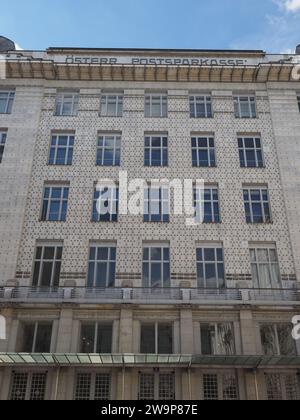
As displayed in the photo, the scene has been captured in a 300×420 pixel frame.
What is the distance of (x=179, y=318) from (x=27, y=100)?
A: 717 inches

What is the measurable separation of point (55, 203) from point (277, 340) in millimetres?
15128

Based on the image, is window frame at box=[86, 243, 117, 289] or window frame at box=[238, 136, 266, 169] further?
window frame at box=[238, 136, 266, 169]

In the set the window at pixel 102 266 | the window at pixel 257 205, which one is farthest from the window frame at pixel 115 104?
the window at pixel 257 205

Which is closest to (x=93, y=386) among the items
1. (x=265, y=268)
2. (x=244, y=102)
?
(x=265, y=268)

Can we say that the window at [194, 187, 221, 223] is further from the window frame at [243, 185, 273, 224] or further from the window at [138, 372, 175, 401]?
the window at [138, 372, 175, 401]

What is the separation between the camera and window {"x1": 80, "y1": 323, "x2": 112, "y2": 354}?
2212 centimetres

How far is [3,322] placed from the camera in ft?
72.1

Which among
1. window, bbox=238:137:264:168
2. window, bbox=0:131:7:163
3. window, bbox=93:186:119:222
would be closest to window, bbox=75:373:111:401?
window, bbox=93:186:119:222

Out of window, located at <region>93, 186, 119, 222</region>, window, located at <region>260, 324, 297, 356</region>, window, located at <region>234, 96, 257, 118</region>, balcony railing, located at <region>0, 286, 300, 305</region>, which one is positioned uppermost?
window, located at <region>234, 96, 257, 118</region>

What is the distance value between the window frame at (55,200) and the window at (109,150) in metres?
2.85

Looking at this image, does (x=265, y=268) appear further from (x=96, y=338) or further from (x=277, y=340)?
(x=96, y=338)

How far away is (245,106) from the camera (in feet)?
97.7

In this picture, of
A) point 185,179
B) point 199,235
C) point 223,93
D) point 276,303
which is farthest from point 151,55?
point 276,303

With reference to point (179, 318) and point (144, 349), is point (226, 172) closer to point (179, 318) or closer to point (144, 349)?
point (179, 318)
